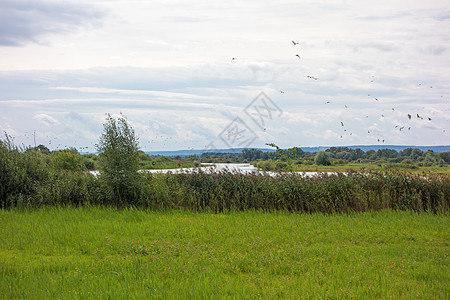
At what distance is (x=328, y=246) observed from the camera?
8.88 meters

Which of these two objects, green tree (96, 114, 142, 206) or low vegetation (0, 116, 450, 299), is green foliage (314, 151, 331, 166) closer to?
low vegetation (0, 116, 450, 299)

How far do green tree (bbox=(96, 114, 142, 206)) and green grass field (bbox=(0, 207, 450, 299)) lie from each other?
2.26 m

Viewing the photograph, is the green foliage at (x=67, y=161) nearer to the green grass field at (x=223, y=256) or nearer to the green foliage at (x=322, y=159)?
the green grass field at (x=223, y=256)

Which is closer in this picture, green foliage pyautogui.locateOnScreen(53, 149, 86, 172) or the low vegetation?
the low vegetation

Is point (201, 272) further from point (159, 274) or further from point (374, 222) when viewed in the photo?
point (374, 222)

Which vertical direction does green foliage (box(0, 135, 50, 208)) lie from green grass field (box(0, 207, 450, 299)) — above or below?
above

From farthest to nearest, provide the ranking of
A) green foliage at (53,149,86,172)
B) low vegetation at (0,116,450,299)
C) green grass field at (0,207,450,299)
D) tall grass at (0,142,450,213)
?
green foliage at (53,149,86,172) → tall grass at (0,142,450,213) → low vegetation at (0,116,450,299) → green grass field at (0,207,450,299)

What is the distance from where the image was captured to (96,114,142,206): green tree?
14.8m

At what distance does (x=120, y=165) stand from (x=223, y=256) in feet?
27.1

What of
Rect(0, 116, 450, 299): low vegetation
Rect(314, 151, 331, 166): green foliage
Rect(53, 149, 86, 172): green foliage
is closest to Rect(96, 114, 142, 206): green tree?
Rect(0, 116, 450, 299): low vegetation

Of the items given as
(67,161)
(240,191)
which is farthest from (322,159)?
(67,161)

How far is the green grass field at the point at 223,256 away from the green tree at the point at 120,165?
88.9 inches

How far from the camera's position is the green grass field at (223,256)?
6.39 meters

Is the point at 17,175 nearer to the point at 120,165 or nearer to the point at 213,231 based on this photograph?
the point at 120,165
